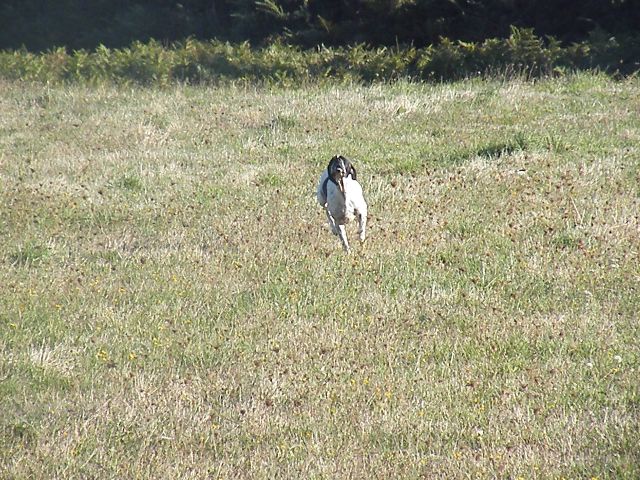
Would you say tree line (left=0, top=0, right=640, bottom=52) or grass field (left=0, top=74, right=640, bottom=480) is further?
tree line (left=0, top=0, right=640, bottom=52)

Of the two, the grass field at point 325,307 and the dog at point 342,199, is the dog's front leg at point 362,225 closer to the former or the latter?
Answer: the dog at point 342,199

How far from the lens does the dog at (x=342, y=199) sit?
33.6 ft

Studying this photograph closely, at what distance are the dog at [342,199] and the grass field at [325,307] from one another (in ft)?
0.77

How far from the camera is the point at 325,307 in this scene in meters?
8.62

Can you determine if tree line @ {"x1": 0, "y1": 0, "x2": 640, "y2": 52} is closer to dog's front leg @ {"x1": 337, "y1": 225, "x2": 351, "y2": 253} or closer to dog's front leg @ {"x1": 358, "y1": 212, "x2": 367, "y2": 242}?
dog's front leg @ {"x1": 358, "y1": 212, "x2": 367, "y2": 242}

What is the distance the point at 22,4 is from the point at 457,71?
96.6 ft

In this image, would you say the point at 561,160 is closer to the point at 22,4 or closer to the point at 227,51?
the point at 227,51

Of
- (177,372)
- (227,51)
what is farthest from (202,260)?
(227,51)

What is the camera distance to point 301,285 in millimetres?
9273

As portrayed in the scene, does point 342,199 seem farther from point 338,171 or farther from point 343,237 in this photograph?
point 343,237

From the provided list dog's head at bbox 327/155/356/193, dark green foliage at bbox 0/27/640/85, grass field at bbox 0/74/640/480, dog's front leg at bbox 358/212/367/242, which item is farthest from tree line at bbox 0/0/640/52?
dog's head at bbox 327/155/356/193

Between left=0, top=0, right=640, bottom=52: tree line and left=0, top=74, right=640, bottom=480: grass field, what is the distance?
37.3 ft

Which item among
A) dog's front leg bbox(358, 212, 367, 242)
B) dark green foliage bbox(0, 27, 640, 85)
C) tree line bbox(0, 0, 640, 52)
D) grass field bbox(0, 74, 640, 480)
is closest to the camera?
grass field bbox(0, 74, 640, 480)

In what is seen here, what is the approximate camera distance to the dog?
33.6 feet
